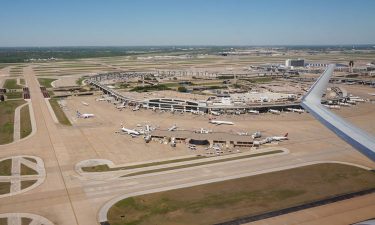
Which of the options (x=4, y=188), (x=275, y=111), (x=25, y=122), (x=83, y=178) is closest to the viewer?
(x=4, y=188)

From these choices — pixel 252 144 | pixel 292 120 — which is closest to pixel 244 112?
pixel 292 120

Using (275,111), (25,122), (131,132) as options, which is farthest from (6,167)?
(275,111)

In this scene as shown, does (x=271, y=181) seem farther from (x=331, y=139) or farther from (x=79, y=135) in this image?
(x=79, y=135)

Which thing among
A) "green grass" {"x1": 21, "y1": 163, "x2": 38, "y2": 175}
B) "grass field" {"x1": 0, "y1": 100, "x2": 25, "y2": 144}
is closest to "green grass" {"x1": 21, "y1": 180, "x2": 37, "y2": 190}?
"green grass" {"x1": 21, "y1": 163, "x2": 38, "y2": 175}

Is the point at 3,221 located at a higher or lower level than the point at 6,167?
lower

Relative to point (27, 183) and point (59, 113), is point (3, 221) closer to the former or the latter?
point (27, 183)

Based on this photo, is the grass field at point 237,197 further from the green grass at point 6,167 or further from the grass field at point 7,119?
the grass field at point 7,119
